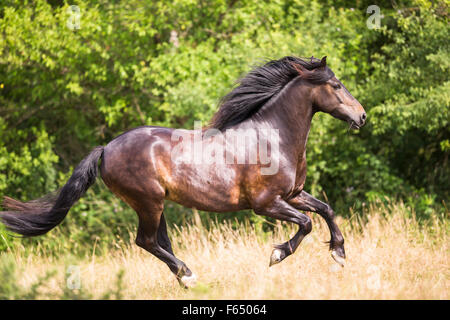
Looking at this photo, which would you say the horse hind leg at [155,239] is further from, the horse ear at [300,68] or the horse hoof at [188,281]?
the horse ear at [300,68]

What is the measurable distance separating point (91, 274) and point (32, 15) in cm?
767

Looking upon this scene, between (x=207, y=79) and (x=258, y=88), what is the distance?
5052 millimetres

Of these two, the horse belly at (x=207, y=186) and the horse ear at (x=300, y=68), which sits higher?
the horse ear at (x=300, y=68)

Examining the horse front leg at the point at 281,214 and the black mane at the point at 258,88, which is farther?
the black mane at the point at 258,88

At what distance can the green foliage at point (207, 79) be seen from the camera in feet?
32.3

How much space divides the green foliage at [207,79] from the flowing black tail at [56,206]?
4.47 meters

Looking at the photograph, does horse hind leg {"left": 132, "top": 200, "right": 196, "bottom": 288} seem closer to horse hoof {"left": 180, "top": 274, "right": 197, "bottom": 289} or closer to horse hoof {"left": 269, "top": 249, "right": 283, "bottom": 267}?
horse hoof {"left": 180, "top": 274, "right": 197, "bottom": 289}

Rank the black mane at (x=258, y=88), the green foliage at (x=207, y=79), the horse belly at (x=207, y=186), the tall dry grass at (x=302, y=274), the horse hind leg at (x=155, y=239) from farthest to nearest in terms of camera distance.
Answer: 1. the green foliage at (x=207, y=79)
2. the black mane at (x=258, y=88)
3. the horse hind leg at (x=155, y=239)
4. the horse belly at (x=207, y=186)
5. the tall dry grass at (x=302, y=274)

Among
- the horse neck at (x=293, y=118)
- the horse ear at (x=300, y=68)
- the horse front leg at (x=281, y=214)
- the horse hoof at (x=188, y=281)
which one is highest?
the horse ear at (x=300, y=68)

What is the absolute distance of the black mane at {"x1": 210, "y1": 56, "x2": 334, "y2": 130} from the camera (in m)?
5.09

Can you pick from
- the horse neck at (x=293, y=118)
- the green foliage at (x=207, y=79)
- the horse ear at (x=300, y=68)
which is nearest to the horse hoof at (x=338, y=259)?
the horse neck at (x=293, y=118)

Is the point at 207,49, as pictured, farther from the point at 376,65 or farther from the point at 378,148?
the point at 378,148

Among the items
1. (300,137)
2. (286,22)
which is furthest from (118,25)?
(300,137)

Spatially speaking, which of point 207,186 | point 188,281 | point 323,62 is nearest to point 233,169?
point 207,186
